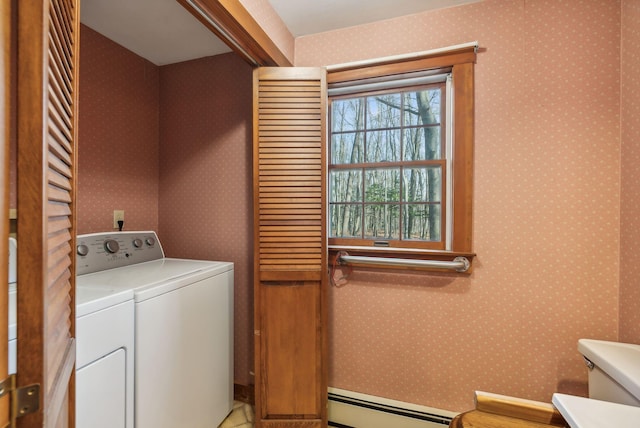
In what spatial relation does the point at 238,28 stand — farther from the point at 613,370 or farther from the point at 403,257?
the point at 613,370

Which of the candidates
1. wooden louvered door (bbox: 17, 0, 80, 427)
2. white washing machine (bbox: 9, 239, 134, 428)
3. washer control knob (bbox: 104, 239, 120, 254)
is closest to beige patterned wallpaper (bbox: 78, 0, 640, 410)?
washer control knob (bbox: 104, 239, 120, 254)

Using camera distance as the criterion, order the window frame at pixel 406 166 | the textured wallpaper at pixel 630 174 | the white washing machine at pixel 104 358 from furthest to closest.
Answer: the window frame at pixel 406 166 → the textured wallpaper at pixel 630 174 → the white washing machine at pixel 104 358

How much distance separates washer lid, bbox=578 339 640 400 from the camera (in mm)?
942

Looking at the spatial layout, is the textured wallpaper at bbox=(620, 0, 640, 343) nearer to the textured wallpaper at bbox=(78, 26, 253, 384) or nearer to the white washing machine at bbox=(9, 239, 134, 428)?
the textured wallpaper at bbox=(78, 26, 253, 384)

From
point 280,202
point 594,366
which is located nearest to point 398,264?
point 280,202

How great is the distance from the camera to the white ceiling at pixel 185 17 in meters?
1.49

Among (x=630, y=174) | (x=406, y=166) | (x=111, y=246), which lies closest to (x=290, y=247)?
(x=406, y=166)

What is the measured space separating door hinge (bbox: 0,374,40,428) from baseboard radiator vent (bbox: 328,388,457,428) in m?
1.59

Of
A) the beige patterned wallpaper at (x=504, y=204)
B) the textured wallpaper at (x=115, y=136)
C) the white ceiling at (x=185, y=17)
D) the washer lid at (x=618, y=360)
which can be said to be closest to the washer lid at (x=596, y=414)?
the washer lid at (x=618, y=360)

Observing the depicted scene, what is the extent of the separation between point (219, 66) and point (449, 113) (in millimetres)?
1514

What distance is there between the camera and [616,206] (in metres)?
1.31

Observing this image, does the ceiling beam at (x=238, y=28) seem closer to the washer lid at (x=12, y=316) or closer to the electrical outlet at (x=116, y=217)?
the washer lid at (x=12, y=316)

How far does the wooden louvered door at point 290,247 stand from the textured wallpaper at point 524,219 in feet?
1.38

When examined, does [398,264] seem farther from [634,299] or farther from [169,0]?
[169,0]
